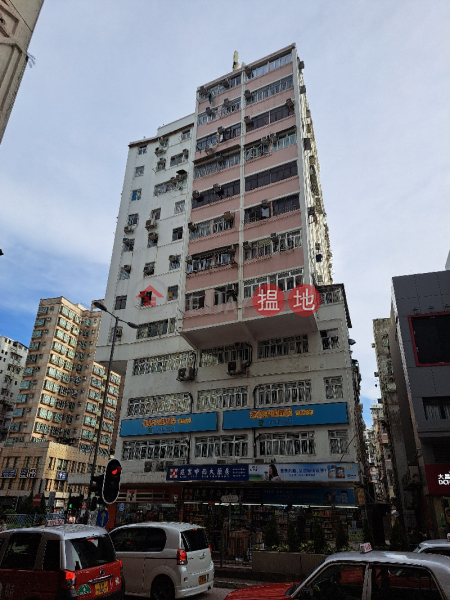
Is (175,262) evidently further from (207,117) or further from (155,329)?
(207,117)

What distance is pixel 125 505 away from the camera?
25.6 metres

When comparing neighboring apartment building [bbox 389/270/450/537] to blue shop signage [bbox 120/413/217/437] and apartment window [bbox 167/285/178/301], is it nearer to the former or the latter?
blue shop signage [bbox 120/413/217/437]

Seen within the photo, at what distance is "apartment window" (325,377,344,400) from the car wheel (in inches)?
623

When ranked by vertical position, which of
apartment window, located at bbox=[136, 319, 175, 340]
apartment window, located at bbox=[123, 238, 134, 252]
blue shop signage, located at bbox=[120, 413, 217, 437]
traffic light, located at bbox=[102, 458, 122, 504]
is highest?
apartment window, located at bbox=[123, 238, 134, 252]

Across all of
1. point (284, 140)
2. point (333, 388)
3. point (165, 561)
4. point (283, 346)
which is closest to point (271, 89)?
point (284, 140)

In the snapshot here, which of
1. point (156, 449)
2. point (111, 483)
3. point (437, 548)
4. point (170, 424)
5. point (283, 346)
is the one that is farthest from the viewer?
point (156, 449)

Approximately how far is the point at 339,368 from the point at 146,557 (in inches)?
651

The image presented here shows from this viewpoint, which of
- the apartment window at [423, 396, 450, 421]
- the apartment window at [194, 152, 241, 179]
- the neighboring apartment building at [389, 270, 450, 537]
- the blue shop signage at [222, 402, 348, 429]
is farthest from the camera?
the apartment window at [194, 152, 241, 179]

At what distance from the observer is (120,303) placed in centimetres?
3259

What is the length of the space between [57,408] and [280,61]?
180ft

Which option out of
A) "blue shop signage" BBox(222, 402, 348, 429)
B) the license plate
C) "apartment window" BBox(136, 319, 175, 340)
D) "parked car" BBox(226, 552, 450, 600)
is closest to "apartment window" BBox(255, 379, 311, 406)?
"blue shop signage" BBox(222, 402, 348, 429)

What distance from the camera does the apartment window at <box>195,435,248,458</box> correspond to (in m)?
23.8

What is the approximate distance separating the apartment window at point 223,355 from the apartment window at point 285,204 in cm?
914

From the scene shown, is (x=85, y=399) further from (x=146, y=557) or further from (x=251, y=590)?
(x=251, y=590)
